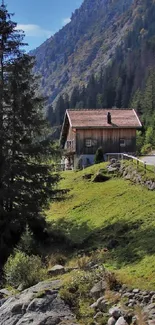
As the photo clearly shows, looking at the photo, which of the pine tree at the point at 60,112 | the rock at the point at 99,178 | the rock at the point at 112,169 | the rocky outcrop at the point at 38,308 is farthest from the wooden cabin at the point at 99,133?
the pine tree at the point at 60,112

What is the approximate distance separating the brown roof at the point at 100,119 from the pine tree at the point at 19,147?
1014 inches

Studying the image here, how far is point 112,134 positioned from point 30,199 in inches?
1143

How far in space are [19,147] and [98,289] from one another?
33.9ft

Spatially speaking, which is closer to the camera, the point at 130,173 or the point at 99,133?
the point at 130,173

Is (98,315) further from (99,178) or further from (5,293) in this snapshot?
(99,178)

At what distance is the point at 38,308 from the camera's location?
39.2ft

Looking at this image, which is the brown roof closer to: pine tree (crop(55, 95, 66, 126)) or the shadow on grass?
the shadow on grass

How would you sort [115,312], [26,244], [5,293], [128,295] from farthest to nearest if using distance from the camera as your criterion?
[26,244] < [5,293] < [128,295] < [115,312]

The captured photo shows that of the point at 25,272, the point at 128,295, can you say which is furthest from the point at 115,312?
the point at 25,272

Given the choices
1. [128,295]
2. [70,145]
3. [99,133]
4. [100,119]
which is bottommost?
[128,295]

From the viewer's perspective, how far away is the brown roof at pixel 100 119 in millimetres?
47781

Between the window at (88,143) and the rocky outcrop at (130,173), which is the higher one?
the window at (88,143)

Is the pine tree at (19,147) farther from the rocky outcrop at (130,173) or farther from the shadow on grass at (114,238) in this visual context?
the rocky outcrop at (130,173)

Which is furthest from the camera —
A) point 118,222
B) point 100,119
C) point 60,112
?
point 60,112
